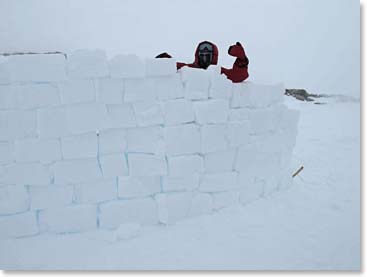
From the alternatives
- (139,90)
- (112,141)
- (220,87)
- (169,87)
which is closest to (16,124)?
(112,141)

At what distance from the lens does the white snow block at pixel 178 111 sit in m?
2.85

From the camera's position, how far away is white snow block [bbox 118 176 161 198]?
2.83 meters

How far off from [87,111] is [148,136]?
0.53 m

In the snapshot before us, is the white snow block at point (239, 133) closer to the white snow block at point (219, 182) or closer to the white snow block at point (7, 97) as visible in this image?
the white snow block at point (219, 182)

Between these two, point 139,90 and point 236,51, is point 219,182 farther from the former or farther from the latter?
point 236,51

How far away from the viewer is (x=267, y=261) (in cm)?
249

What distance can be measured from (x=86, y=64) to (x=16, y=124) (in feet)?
2.31

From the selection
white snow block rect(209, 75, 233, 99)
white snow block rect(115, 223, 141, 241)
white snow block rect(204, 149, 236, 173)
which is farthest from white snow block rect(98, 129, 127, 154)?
white snow block rect(209, 75, 233, 99)

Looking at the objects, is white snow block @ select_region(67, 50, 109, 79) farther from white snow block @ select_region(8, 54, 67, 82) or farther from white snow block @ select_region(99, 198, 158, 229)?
white snow block @ select_region(99, 198, 158, 229)

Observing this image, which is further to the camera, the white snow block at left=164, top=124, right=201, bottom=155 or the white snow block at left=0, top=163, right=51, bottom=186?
the white snow block at left=164, top=124, right=201, bottom=155

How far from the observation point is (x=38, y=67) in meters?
2.53

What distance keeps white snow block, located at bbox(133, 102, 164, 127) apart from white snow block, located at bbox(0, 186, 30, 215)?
108 centimetres

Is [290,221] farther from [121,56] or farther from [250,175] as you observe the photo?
[121,56]

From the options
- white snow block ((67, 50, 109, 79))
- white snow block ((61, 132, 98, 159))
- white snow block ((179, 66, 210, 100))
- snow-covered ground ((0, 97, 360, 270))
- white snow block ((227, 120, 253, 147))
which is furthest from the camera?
white snow block ((227, 120, 253, 147))
